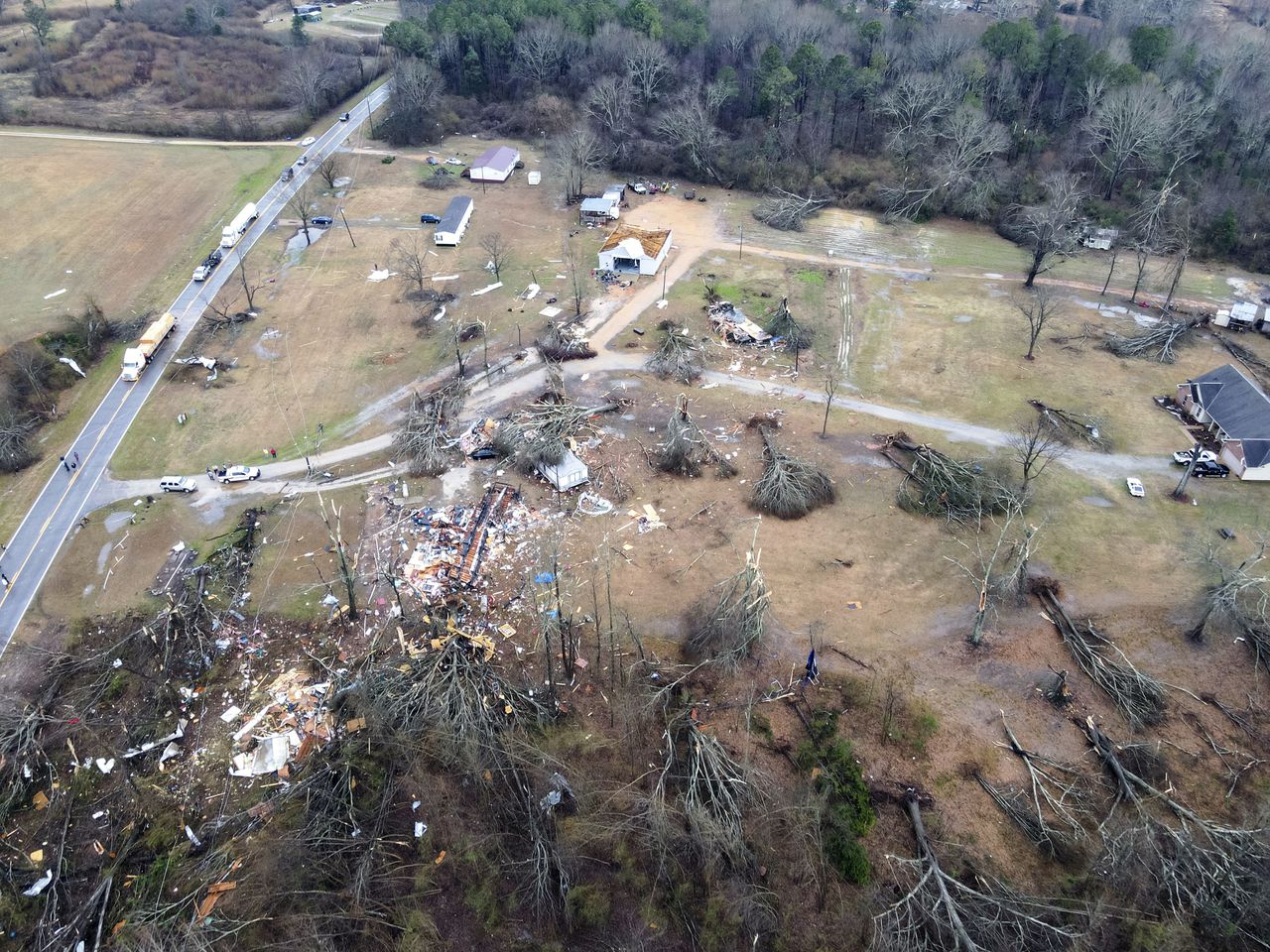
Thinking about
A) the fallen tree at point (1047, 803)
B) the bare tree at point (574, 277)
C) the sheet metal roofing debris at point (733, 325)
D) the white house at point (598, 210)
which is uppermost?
the white house at point (598, 210)

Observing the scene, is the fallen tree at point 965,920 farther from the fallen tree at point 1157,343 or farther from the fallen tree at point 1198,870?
the fallen tree at point 1157,343

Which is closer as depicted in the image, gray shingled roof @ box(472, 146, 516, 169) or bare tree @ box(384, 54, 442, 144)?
gray shingled roof @ box(472, 146, 516, 169)

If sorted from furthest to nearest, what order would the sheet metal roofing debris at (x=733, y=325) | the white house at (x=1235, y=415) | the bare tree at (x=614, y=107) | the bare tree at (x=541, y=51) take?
the bare tree at (x=541, y=51) → the bare tree at (x=614, y=107) → the sheet metal roofing debris at (x=733, y=325) → the white house at (x=1235, y=415)

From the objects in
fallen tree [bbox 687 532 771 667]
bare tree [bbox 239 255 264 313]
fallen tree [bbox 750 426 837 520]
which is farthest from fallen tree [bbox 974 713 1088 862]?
bare tree [bbox 239 255 264 313]

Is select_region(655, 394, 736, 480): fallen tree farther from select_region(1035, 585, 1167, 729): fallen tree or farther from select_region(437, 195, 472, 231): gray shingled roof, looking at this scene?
select_region(437, 195, 472, 231): gray shingled roof

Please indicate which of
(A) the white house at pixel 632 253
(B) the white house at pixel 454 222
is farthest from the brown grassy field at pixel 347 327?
(A) the white house at pixel 632 253

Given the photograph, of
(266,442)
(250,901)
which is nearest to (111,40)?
(266,442)
